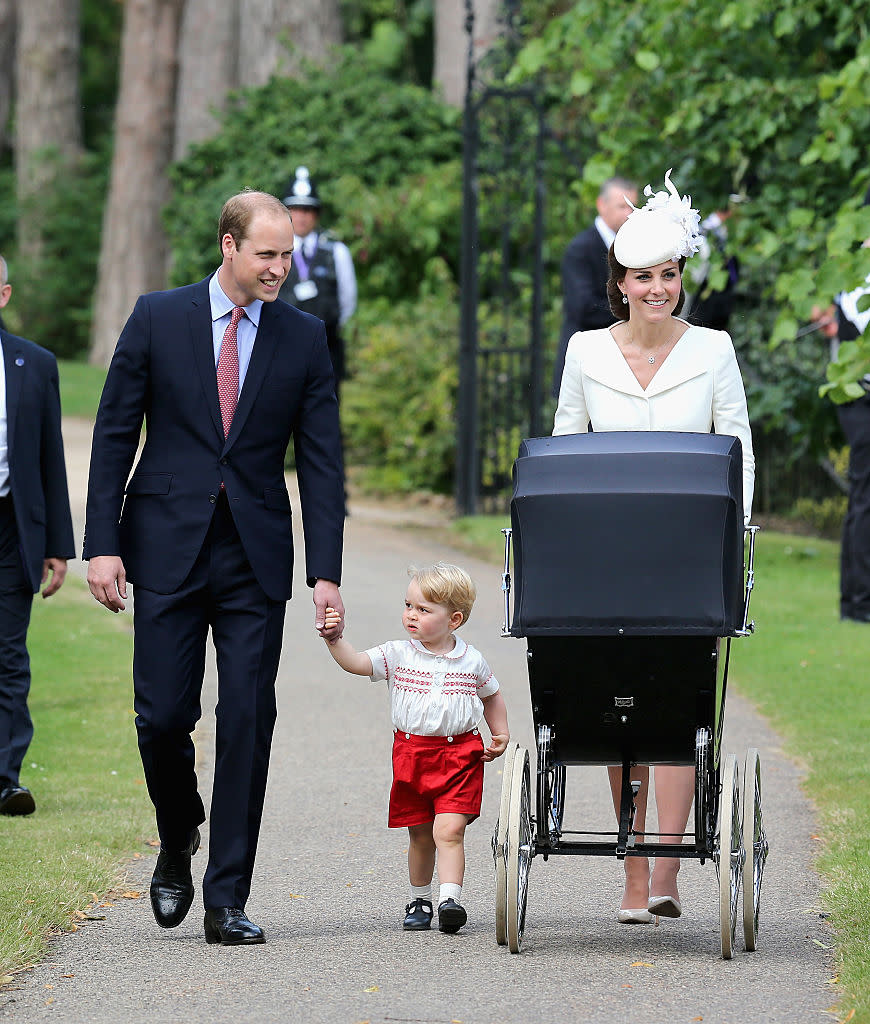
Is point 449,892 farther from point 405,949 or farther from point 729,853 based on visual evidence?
point 729,853

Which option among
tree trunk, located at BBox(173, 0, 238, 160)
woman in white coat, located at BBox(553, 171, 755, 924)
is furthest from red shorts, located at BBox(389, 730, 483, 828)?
tree trunk, located at BBox(173, 0, 238, 160)

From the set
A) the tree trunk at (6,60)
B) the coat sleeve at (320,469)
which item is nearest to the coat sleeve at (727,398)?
the coat sleeve at (320,469)

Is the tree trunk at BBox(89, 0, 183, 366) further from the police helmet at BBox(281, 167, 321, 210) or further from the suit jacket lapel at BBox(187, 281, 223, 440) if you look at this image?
the suit jacket lapel at BBox(187, 281, 223, 440)

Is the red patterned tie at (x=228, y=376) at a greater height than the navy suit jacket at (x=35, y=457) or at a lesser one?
greater

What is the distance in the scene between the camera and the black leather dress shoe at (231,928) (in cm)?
497

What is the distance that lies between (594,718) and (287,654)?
5261 millimetres

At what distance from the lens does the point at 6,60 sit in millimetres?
36438

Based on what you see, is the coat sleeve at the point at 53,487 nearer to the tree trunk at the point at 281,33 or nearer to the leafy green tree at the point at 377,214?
the leafy green tree at the point at 377,214

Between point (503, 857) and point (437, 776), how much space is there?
426 millimetres

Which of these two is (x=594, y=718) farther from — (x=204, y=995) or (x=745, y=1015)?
(x=204, y=995)

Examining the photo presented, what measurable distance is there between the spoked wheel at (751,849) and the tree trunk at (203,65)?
2278 centimetres

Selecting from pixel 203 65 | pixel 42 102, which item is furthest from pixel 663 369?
pixel 42 102

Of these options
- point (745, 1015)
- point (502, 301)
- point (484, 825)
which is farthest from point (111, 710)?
point (502, 301)

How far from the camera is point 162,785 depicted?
510 cm
